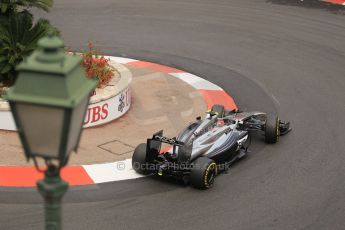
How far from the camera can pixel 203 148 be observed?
1067 centimetres

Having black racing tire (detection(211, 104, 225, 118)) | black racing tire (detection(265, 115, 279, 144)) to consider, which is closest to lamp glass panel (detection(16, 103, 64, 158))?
black racing tire (detection(265, 115, 279, 144))

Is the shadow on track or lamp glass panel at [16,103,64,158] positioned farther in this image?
the shadow on track

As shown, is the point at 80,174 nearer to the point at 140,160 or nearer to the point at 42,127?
the point at 140,160

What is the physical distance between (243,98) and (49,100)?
449 inches

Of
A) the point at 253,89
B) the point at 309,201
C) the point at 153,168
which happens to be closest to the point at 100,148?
the point at 153,168

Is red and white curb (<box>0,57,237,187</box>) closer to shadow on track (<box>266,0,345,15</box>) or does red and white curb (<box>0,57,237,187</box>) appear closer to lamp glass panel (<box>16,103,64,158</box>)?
lamp glass panel (<box>16,103,64,158</box>)

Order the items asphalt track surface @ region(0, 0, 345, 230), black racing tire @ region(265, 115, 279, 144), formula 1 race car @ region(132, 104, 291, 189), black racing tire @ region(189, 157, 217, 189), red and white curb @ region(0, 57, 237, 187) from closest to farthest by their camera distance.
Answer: asphalt track surface @ region(0, 0, 345, 230)
black racing tire @ region(189, 157, 217, 189)
formula 1 race car @ region(132, 104, 291, 189)
red and white curb @ region(0, 57, 237, 187)
black racing tire @ region(265, 115, 279, 144)

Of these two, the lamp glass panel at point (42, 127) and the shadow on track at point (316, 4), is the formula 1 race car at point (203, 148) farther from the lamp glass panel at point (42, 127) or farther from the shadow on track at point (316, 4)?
the shadow on track at point (316, 4)

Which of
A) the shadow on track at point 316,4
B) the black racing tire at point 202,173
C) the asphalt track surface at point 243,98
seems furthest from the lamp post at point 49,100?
the shadow on track at point 316,4

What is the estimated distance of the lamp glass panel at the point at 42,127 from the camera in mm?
3906

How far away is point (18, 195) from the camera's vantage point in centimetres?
980

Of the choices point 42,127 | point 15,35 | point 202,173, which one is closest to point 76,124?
point 42,127

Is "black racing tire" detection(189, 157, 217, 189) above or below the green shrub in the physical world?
below

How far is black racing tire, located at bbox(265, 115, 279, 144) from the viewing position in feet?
39.4
